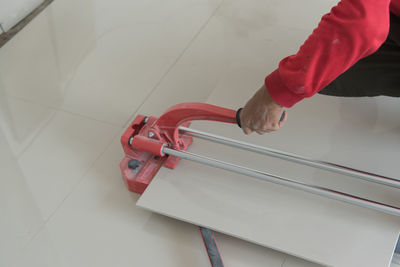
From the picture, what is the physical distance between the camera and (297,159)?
1276mm

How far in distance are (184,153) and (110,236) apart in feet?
1.10

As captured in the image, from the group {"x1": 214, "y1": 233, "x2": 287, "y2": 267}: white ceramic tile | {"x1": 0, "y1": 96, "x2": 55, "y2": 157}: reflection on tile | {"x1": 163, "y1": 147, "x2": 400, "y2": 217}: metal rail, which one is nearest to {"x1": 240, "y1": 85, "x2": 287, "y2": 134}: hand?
{"x1": 163, "y1": 147, "x2": 400, "y2": 217}: metal rail

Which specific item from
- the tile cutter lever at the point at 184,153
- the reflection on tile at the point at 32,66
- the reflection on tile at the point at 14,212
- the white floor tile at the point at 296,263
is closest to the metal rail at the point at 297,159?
the tile cutter lever at the point at 184,153

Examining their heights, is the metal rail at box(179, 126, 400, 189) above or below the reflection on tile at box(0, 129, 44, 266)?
above

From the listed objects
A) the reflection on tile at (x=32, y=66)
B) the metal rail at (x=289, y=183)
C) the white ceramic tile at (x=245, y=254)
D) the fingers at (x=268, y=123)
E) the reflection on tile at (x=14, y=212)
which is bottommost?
the reflection on tile at (x=14, y=212)

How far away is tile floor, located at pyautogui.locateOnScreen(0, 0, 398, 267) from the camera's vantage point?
1312mm

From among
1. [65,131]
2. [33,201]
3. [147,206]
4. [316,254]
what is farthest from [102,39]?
[316,254]

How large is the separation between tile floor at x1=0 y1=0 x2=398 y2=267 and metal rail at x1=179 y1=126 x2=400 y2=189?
0.27 meters

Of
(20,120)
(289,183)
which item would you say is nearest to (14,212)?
(20,120)

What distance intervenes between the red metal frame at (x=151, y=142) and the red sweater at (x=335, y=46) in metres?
0.39

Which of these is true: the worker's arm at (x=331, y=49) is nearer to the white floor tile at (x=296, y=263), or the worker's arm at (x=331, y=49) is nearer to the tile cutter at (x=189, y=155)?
the tile cutter at (x=189, y=155)

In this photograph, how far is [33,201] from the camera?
1.45 meters

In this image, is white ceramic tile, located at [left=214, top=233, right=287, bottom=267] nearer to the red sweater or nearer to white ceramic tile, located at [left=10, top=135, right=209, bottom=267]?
white ceramic tile, located at [left=10, top=135, right=209, bottom=267]

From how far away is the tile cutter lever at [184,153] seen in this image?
1.20 m
